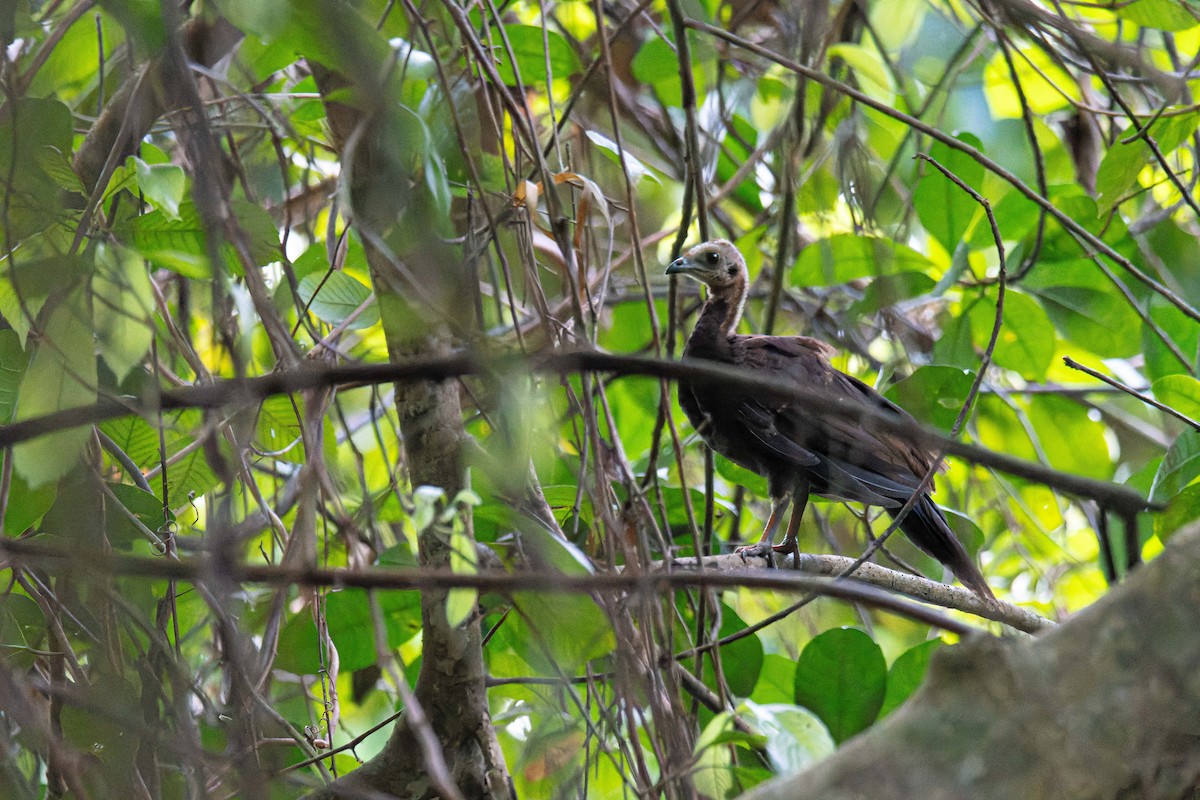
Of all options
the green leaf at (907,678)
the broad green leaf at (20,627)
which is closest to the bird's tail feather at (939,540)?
the green leaf at (907,678)

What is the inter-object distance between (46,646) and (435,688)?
0.98 m

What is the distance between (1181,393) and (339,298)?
2.02m

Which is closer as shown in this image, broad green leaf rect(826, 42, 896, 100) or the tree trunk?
the tree trunk

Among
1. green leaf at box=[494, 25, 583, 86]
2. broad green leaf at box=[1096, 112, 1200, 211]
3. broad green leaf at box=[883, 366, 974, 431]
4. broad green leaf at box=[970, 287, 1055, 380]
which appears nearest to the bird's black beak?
green leaf at box=[494, 25, 583, 86]

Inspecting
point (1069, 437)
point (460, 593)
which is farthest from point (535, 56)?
point (1069, 437)

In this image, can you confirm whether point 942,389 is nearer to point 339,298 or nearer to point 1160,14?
point 1160,14

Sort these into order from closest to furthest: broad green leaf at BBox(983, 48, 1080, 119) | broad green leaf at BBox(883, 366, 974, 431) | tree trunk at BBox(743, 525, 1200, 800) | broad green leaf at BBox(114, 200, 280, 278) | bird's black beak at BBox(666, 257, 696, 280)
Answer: tree trunk at BBox(743, 525, 1200, 800) < broad green leaf at BBox(114, 200, 280, 278) < broad green leaf at BBox(883, 366, 974, 431) < bird's black beak at BBox(666, 257, 696, 280) < broad green leaf at BBox(983, 48, 1080, 119)

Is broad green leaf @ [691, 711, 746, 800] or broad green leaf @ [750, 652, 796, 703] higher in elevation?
broad green leaf @ [691, 711, 746, 800]

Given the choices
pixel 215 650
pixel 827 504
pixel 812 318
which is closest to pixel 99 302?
pixel 215 650

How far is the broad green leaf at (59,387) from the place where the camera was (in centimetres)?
131

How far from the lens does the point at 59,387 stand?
1434 millimetres

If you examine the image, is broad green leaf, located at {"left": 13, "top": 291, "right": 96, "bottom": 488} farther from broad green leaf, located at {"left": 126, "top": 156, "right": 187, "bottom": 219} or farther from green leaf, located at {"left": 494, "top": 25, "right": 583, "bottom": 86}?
green leaf, located at {"left": 494, "top": 25, "right": 583, "bottom": 86}

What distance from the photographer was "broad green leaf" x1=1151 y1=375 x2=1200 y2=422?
249 centimetres

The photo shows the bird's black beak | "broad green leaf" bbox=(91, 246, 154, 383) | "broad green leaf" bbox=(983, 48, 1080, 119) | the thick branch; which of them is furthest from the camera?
"broad green leaf" bbox=(983, 48, 1080, 119)
